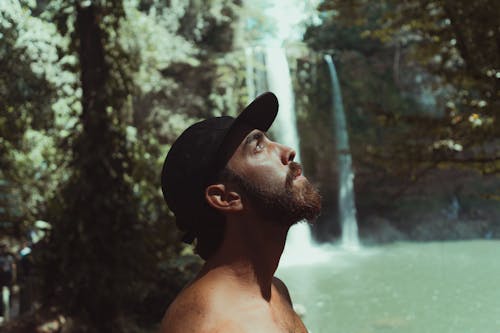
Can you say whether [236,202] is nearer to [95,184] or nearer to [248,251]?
[248,251]

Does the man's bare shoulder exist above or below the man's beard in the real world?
below

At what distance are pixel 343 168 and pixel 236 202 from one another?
20.8 meters

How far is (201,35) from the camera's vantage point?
19719 millimetres

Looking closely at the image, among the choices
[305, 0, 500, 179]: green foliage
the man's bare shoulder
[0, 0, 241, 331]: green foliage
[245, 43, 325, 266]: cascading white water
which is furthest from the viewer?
[245, 43, 325, 266]: cascading white water

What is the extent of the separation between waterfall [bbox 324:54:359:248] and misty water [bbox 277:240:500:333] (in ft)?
9.05

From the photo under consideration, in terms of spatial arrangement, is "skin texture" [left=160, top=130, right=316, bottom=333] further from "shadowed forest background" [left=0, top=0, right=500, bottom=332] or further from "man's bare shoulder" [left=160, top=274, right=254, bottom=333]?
"shadowed forest background" [left=0, top=0, right=500, bottom=332]

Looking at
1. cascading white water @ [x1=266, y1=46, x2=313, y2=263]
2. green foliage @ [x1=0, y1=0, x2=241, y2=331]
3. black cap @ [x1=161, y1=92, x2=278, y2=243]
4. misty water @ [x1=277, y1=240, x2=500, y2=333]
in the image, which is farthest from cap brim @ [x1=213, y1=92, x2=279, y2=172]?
cascading white water @ [x1=266, y1=46, x2=313, y2=263]

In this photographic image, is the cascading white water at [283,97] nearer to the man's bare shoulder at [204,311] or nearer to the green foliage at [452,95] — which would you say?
the green foliage at [452,95]

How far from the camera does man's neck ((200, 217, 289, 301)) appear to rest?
54.2 inches

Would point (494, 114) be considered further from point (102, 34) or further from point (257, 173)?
point (102, 34)

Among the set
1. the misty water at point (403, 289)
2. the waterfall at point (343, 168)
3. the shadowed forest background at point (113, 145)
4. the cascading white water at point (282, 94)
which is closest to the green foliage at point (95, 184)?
the shadowed forest background at point (113, 145)

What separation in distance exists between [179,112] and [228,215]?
17128 millimetres

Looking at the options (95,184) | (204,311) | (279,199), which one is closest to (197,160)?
(279,199)

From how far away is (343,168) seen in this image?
860 inches
